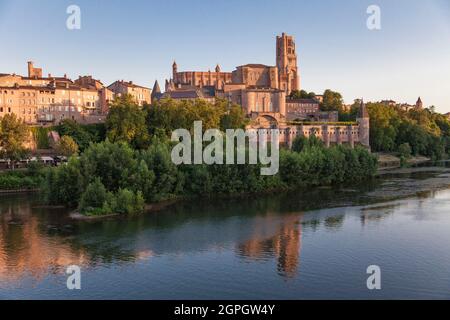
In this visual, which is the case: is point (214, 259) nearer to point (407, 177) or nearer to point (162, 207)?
point (162, 207)

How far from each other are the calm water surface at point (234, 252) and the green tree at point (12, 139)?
897 centimetres

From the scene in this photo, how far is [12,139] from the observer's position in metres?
30.2

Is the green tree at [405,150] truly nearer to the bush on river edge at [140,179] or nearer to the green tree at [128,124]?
the bush on river edge at [140,179]

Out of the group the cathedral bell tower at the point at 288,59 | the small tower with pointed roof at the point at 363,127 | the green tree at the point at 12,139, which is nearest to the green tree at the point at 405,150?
the small tower with pointed roof at the point at 363,127

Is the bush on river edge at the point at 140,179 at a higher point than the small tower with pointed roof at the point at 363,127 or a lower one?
lower

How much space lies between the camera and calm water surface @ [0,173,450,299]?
12031mm

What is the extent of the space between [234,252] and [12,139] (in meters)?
20.7

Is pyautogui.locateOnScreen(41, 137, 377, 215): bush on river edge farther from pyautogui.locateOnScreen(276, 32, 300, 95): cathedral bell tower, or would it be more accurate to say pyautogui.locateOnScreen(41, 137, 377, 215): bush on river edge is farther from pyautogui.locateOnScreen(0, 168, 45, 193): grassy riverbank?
pyautogui.locateOnScreen(276, 32, 300, 95): cathedral bell tower

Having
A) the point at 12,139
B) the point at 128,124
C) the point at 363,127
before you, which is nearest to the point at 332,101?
the point at 363,127

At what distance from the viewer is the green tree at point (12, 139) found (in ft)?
98.6

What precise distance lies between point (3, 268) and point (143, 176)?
9150 mm

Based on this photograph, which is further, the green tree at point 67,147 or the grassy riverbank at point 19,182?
the green tree at point 67,147

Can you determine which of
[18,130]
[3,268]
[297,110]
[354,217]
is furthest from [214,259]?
[297,110]

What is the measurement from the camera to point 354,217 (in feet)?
63.9
